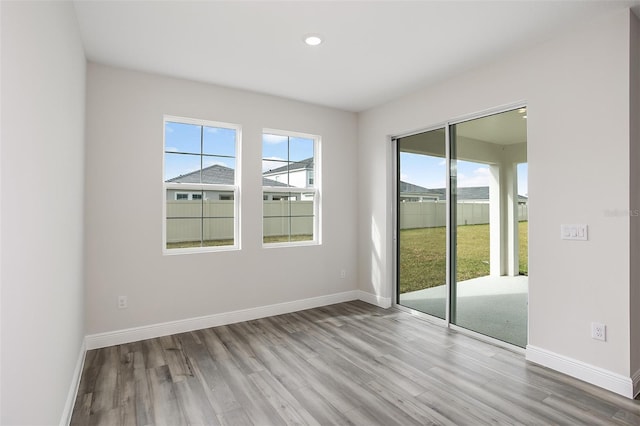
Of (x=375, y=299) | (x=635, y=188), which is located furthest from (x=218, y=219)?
(x=635, y=188)

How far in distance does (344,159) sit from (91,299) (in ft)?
11.1

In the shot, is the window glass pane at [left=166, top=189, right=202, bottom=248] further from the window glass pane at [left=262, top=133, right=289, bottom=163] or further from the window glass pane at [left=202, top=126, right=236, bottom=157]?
the window glass pane at [left=262, top=133, right=289, bottom=163]

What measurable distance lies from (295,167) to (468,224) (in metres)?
2.22

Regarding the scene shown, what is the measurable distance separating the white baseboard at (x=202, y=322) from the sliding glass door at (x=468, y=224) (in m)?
1.08

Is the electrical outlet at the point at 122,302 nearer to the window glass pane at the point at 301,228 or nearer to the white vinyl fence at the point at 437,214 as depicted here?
the window glass pane at the point at 301,228

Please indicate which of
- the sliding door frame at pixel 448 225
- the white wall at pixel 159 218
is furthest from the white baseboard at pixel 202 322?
the sliding door frame at pixel 448 225

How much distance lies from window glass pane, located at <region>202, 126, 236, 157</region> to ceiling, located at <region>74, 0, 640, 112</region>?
22.0 inches

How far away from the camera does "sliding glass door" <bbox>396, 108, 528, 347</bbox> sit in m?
3.23

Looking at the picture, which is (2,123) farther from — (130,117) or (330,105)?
(330,105)

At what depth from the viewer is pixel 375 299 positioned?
471cm

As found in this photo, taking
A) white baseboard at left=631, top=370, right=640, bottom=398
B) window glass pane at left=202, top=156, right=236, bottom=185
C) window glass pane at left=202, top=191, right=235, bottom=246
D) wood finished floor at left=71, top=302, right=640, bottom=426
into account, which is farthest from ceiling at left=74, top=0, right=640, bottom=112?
wood finished floor at left=71, top=302, right=640, bottom=426

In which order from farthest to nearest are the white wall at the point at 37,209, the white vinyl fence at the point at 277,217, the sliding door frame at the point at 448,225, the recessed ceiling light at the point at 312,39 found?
the white vinyl fence at the point at 277,217
the sliding door frame at the point at 448,225
the recessed ceiling light at the point at 312,39
the white wall at the point at 37,209

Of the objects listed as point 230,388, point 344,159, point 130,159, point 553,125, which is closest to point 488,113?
point 553,125

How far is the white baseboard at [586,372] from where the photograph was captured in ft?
7.90
